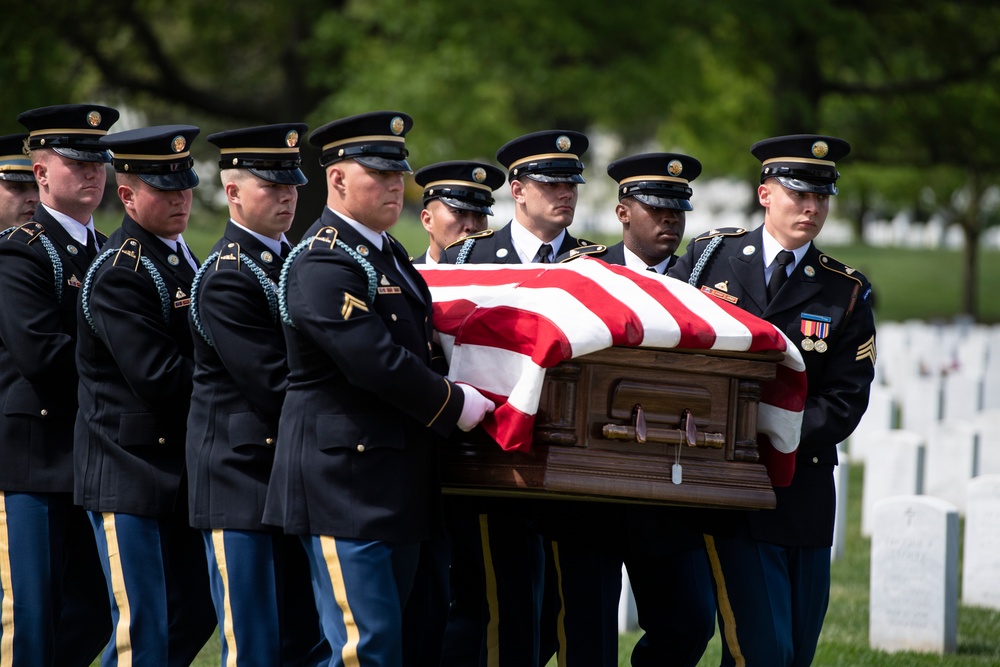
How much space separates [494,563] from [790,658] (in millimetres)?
1193

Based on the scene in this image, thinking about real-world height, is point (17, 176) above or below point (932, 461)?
above

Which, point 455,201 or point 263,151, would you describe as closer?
point 263,151

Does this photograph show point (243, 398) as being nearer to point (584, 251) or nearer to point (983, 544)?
point (584, 251)

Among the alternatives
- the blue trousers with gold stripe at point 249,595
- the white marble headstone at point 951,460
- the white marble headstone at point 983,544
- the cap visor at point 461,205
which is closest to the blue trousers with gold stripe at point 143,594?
the blue trousers with gold stripe at point 249,595

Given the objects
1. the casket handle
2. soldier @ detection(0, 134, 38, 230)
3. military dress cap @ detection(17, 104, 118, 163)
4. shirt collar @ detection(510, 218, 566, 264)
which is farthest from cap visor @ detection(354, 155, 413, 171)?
soldier @ detection(0, 134, 38, 230)

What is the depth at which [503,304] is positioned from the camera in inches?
169

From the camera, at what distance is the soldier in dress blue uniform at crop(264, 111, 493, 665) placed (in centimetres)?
394

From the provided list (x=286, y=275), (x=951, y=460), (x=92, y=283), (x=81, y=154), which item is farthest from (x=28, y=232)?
(x=951, y=460)

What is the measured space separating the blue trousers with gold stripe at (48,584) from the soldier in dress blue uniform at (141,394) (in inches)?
14.0

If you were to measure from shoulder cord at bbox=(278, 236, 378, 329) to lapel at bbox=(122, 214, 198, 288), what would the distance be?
0.67m

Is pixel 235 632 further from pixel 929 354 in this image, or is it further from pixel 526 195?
pixel 929 354

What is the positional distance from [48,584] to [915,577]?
4.30 m

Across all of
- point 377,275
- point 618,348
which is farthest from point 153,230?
point 618,348

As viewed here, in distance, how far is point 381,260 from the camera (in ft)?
13.8
